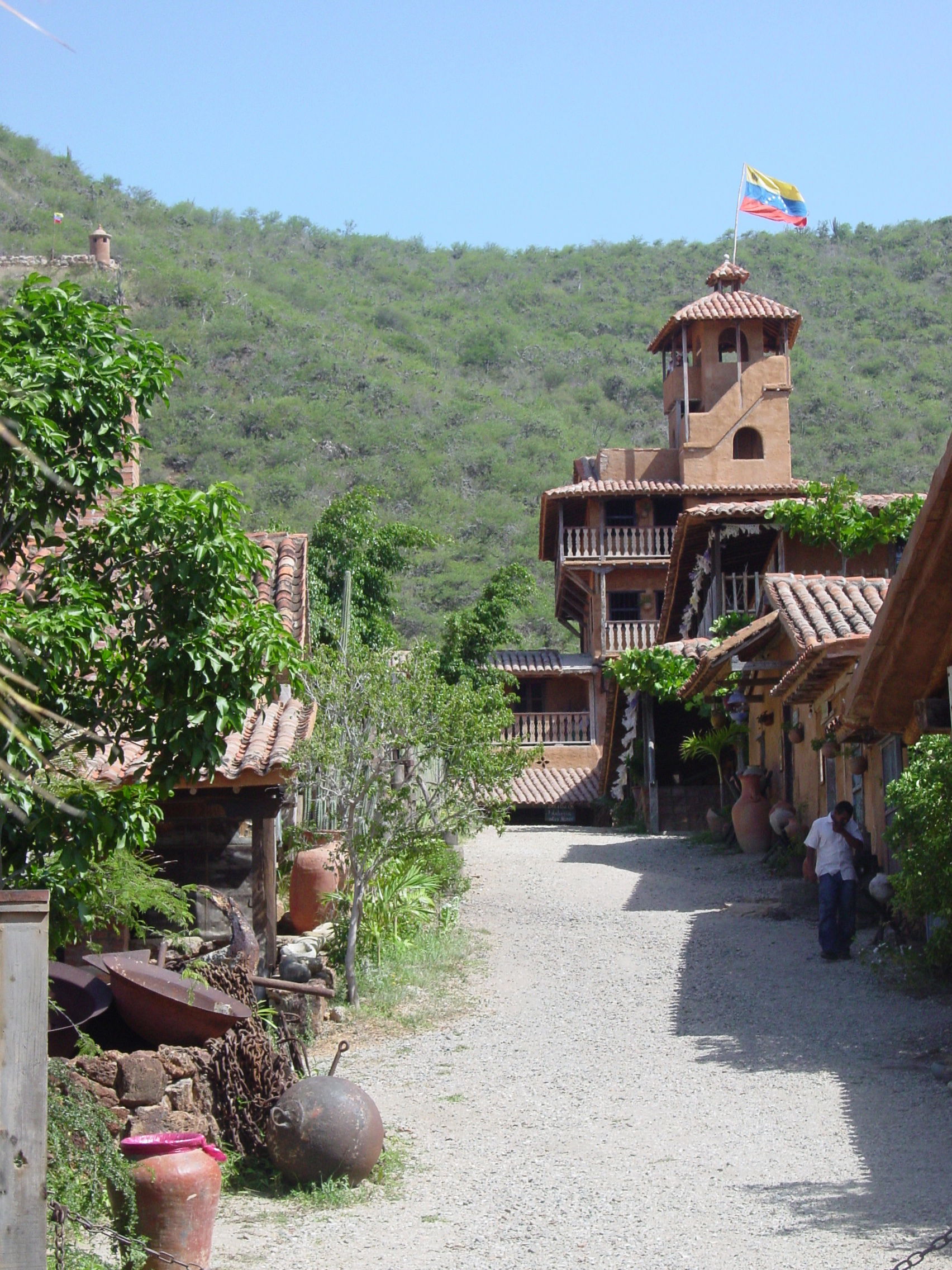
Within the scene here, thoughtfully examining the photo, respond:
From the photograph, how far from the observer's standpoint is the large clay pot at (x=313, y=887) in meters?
13.4

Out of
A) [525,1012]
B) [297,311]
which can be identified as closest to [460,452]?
[297,311]

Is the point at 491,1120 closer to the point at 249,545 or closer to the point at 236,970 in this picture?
the point at 236,970

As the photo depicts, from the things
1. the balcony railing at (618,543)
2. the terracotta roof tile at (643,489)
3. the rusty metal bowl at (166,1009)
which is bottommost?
the rusty metal bowl at (166,1009)

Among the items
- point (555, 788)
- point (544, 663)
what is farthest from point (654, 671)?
point (544, 663)

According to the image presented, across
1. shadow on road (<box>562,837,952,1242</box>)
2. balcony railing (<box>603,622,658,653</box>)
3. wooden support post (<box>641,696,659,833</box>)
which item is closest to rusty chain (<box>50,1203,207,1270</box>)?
shadow on road (<box>562,837,952,1242</box>)

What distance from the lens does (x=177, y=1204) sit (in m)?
5.95

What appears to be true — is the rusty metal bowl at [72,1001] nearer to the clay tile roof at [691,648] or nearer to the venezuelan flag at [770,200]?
the clay tile roof at [691,648]

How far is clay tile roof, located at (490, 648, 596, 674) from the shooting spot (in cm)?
3484

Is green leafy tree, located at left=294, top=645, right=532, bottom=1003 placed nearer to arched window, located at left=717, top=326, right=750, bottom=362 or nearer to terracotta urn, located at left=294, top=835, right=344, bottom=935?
terracotta urn, located at left=294, top=835, right=344, bottom=935

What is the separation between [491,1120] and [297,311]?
63336mm

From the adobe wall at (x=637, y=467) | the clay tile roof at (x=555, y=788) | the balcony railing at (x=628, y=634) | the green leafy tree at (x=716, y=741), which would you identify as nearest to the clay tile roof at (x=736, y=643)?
the green leafy tree at (x=716, y=741)

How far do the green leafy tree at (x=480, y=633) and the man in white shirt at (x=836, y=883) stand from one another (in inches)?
543

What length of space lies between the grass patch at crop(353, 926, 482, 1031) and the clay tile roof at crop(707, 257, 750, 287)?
25598 mm

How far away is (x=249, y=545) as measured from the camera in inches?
231
